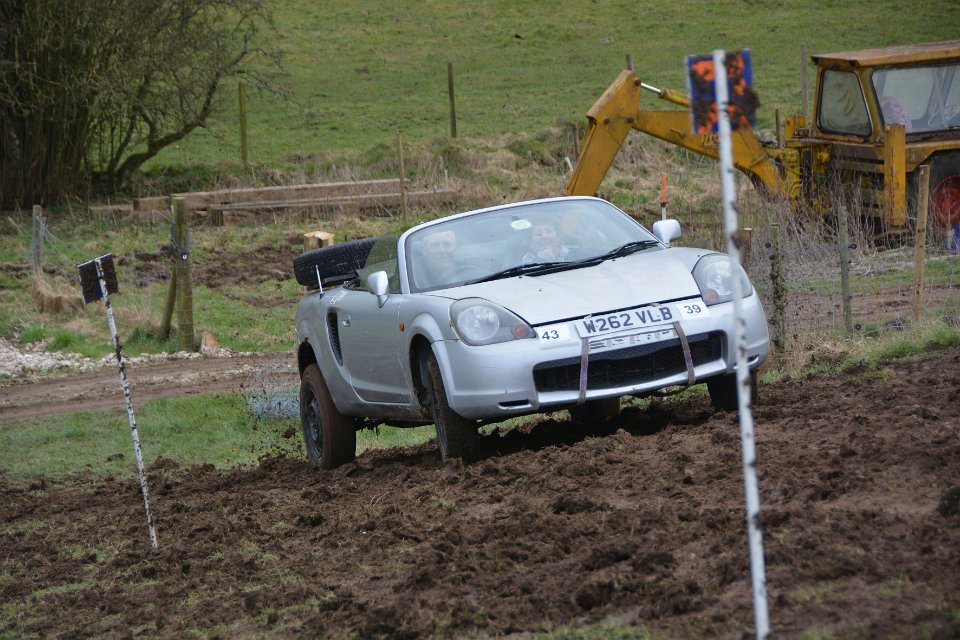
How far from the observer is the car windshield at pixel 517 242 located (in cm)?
864

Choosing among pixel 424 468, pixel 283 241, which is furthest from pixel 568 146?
pixel 424 468

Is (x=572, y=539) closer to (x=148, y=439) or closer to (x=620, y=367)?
(x=620, y=367)

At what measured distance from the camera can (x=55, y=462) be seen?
11711 mm

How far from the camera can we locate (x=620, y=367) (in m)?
7.73

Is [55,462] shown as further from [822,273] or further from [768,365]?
[822,273]

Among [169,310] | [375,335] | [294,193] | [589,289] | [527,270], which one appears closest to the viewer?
[589,289]

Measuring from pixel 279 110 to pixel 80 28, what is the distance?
485 inches

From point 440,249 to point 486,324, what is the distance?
4.27ft

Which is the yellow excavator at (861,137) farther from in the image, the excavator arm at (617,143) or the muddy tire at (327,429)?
the muddy tire at (327,429)

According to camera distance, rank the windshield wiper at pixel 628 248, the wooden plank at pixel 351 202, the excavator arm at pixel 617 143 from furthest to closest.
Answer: the wooden plank at pixel 351 202 → the excavator arm at pixel 617 143 → the windshield wiper at pixel 628 248

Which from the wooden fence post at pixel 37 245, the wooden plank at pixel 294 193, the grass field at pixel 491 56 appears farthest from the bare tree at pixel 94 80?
the wooden fence post at pixel 37 245

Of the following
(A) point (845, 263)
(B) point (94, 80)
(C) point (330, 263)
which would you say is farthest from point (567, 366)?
(B) point (94, 80)

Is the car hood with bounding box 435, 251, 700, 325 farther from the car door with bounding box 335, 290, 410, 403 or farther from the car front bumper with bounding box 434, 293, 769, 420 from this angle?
the car door with bounding box 335, 290, 410, 403

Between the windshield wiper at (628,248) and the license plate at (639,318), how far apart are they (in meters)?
0.96
